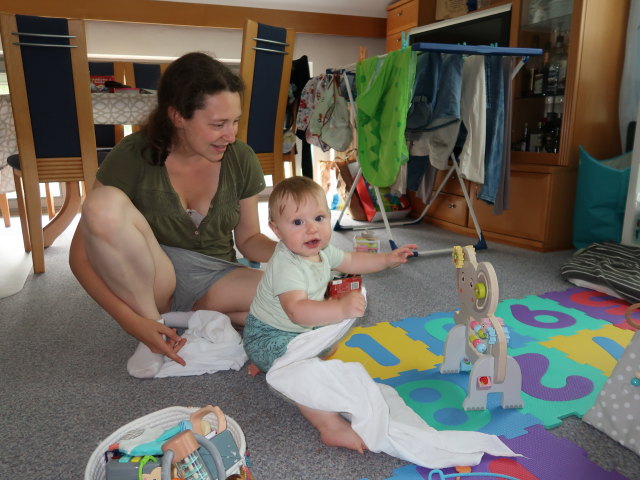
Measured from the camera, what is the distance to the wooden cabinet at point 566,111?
2.21 meters

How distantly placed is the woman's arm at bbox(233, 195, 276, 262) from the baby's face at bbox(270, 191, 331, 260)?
1.19 ft

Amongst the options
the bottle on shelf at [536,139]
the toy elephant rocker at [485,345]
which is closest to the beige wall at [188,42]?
the bottle on shelf at [536,139]

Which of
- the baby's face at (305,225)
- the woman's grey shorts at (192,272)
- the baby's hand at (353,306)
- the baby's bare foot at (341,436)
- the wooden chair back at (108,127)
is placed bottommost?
the baby's bare foot at (341,436)

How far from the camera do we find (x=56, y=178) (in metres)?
2.04

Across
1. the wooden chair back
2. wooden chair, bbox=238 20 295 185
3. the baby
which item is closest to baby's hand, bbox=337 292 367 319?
the baby

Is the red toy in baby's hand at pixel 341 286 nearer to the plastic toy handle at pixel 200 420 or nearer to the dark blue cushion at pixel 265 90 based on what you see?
the plastic toy handle at pixel 200 420

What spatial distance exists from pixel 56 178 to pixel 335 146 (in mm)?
1373

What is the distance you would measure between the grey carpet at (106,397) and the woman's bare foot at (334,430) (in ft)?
0.05

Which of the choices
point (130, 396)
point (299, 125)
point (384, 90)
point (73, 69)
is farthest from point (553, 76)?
point (130, 396)

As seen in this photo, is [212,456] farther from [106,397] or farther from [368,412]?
[106,397]

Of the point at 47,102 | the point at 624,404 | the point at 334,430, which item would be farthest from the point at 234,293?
the point at 47,102

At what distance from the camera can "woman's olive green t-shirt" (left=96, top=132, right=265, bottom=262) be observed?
1.19 m

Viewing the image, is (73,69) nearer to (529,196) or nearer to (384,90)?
(384,90)

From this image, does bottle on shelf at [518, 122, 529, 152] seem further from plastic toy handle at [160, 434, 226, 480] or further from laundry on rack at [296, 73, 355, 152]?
plastic toy handle at [160, 434, 226, 480]
